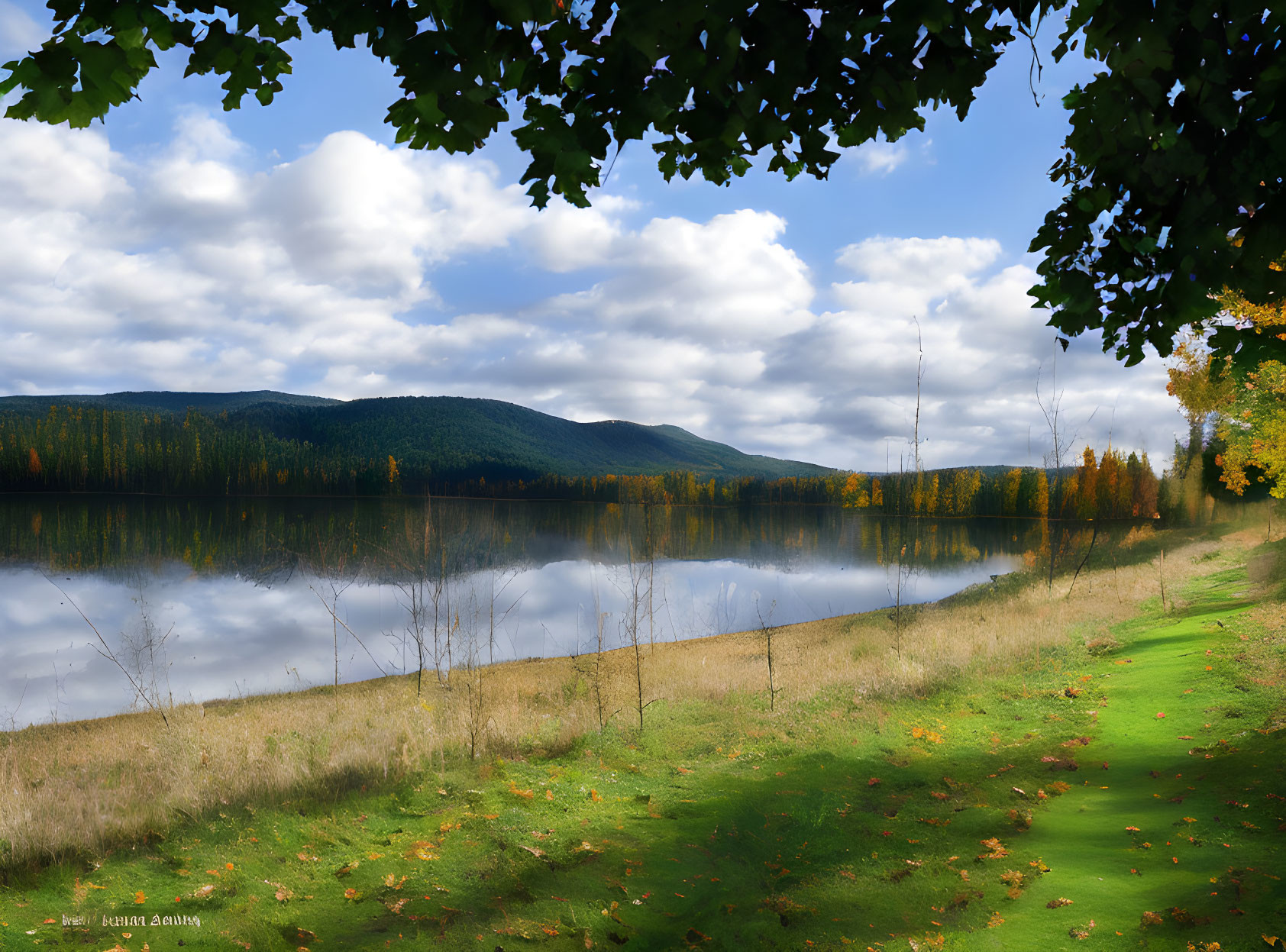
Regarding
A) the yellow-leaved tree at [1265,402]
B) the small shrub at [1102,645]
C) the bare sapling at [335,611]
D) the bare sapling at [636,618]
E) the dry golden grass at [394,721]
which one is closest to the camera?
the dry golden grass at [394,721]

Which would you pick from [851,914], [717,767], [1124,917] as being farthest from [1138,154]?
[717,767]

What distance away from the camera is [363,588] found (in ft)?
123

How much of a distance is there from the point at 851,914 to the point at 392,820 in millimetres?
4642

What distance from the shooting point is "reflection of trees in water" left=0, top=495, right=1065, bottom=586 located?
3841cm

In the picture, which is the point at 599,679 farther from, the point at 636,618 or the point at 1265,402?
the point at 1265,402

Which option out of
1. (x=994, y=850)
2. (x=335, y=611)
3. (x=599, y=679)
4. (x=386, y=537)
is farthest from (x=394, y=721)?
(x=386, y=537)

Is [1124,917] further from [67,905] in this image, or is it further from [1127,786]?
[67,905]

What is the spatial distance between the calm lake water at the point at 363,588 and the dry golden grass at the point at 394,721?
1267 millimetres

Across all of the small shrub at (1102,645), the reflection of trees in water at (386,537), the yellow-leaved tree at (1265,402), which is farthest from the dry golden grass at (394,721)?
the yellow-leaved tree at (1265,402)

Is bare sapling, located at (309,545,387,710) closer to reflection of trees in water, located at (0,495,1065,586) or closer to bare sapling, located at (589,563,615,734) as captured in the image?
reflection of trees in water, located at (0,495,1065,586)

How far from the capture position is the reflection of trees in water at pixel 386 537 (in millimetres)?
38406

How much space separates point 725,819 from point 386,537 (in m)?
40.8

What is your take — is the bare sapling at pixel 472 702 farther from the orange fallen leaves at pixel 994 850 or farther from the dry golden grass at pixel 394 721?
the orange fallen leaves at pixel 994 850

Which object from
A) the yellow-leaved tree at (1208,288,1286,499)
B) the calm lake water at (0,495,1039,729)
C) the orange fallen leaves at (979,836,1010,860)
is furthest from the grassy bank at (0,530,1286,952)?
the yellow-leaved tree at (1208,288,1286,499)
